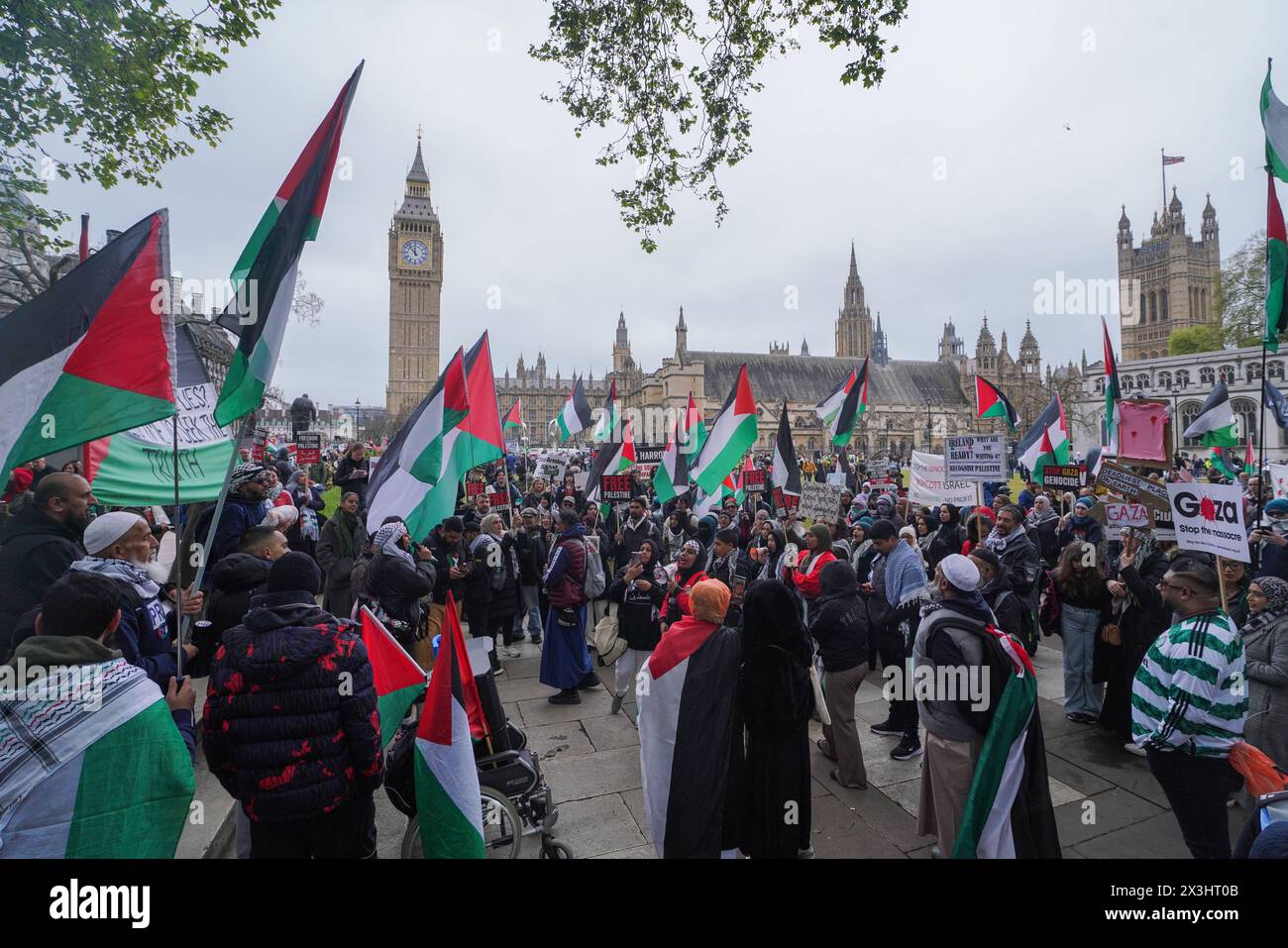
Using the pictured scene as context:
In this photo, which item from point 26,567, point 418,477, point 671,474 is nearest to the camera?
point 26,567

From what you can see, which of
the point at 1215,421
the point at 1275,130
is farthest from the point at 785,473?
the point at 1215,421

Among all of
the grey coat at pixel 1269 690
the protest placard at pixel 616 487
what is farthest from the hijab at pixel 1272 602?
the protest placard at pixel 616 487

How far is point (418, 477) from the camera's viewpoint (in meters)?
5.27

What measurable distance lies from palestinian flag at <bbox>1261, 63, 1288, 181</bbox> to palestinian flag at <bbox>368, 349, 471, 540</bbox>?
24.3 ft

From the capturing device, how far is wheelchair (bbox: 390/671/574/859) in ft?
11.7

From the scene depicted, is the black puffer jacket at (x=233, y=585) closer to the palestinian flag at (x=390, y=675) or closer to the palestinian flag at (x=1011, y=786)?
the palestinian flag at (x=390, y=675)

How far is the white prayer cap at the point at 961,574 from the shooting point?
3.38m

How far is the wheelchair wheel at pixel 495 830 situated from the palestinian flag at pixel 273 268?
2433 mm

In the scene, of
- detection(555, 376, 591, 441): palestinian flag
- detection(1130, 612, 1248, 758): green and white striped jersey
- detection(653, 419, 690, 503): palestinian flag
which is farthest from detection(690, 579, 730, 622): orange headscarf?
detection(555, 376, 591, 441): palestinian flag

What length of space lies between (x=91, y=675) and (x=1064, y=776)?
6.01 meters

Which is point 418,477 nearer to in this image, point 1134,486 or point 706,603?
point 706,603

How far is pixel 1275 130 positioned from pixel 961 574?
5422 millimetres
